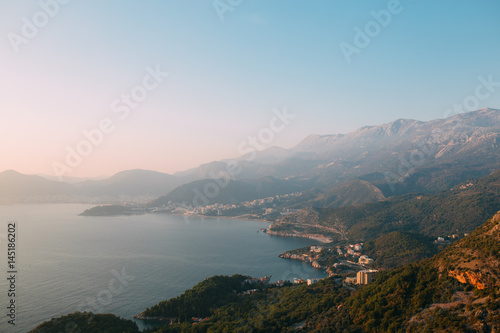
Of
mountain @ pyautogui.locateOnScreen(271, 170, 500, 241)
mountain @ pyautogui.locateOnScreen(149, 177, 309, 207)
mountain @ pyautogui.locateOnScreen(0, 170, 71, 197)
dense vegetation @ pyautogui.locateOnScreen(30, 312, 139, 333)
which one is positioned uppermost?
mountain @ pyautogui.locateOnScreen(0, 170, 71, 197)

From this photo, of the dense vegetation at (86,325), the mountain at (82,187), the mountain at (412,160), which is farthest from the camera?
the mountain at (82,187)

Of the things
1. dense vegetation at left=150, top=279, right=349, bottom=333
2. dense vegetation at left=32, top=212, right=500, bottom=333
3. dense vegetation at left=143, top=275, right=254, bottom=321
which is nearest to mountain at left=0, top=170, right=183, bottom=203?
dense vegetation at left=143, top=275, right=254, bottom=321

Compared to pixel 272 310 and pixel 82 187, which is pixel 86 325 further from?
pixel 82 187

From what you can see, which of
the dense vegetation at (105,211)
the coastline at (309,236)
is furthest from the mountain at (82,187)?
the coastline at (309,236)

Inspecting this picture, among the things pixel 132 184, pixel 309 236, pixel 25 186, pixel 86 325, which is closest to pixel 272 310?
pixel 86 325

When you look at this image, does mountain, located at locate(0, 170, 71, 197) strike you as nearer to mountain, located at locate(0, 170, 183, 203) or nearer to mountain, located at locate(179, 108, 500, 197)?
mountain, located at locate(0, 170, 183, 203)

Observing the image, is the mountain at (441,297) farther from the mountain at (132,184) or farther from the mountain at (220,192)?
the mountain at (132,184)
